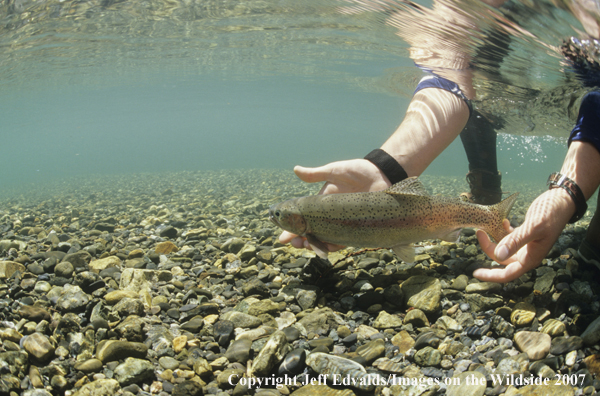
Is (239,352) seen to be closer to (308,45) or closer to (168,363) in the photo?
(168,363)

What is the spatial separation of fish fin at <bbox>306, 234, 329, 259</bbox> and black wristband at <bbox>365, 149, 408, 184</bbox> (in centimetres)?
137

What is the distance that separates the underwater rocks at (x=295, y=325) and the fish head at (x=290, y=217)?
0.70 m

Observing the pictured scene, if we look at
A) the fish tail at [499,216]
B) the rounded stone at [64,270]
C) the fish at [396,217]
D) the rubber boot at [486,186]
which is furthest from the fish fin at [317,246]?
the rubber boot at [486,186]

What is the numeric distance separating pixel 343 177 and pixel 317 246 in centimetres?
107

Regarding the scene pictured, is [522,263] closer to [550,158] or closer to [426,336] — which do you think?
[426,336]

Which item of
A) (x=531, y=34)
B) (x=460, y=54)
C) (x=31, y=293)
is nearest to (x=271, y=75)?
(x=460, y=54)

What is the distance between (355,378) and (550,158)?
20684cm

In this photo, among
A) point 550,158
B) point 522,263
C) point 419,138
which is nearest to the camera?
point 522,263

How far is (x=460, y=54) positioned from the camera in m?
7.87

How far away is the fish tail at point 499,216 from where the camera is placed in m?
3.15

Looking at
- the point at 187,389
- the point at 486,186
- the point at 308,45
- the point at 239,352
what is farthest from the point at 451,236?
the point at 308,45

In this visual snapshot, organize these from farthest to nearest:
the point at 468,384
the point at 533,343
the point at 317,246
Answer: the point at 317,246
the point at 533,343
the point at 468,384

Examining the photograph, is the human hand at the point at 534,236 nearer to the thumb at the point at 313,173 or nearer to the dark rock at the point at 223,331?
the thumb at the point at 313,173

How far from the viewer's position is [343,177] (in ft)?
13.2
